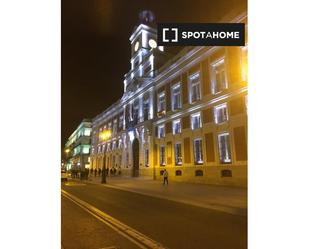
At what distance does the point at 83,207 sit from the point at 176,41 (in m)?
7.79

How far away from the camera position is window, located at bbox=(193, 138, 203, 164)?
25.2m

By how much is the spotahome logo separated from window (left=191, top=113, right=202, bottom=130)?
66.0ft

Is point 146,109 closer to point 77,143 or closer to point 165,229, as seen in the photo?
point 77,143

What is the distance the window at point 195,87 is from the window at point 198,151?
10.5 feet

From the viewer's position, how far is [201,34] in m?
5.22

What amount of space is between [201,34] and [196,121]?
68.9 feet

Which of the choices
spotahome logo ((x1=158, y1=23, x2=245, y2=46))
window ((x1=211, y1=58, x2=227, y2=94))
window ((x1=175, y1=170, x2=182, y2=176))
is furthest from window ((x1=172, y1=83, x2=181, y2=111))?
spotahome logo ((x1=158, y1=23, x2=245, y2=46))

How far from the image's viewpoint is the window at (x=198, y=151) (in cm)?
2523

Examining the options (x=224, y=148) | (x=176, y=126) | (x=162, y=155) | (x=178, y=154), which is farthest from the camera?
(x=162, y=155)

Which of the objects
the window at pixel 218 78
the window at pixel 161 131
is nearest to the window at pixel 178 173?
the window at pixel 161 131

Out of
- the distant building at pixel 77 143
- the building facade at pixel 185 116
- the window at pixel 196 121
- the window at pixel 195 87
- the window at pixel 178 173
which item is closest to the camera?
the distant building at pixel 77 143

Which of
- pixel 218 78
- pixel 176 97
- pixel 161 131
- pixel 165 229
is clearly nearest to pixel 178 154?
pixel 161 131

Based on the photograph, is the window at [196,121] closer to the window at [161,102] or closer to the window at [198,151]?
the window at [198,151]
